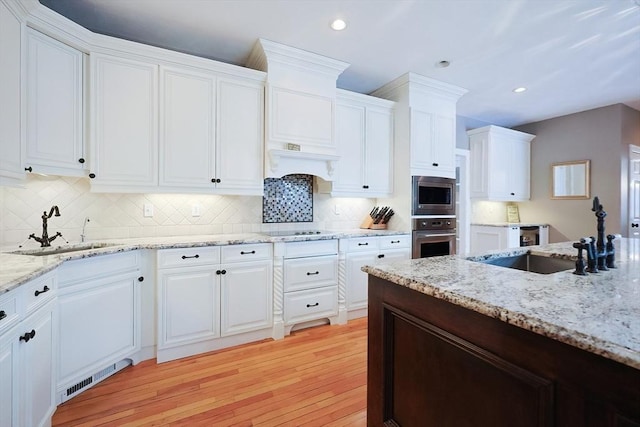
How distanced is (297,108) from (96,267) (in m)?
2.15

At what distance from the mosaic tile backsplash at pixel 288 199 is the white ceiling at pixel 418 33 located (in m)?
1.34

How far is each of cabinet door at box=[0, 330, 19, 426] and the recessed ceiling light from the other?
2.80 meters

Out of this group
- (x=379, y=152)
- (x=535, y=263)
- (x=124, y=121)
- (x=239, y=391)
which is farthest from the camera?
(x=379, y=152)

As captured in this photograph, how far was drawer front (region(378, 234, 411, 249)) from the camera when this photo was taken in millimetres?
3361

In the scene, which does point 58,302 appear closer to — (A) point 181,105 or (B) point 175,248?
(B) point 175,248

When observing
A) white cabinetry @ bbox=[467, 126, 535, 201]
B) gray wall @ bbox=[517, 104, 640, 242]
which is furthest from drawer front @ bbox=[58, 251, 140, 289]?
gray wall @ bbox=[517, 104, 640, 242]

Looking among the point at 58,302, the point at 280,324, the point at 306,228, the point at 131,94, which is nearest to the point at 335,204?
the point at 306,228

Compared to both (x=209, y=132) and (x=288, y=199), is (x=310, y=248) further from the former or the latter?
(x=209, y=132)

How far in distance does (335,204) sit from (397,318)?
8.20 ft

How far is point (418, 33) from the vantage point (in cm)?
264

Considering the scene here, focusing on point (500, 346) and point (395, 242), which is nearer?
point (500, 346)

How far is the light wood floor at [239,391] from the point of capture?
174 centimetres

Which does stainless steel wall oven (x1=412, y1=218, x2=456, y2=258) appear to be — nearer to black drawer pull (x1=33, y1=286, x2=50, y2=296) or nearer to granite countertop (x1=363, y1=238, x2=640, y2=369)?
granite countertop (x1=363, y1=238, x2=640, y2=369)

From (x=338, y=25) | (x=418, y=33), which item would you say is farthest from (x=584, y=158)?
(x=338, y=25)
